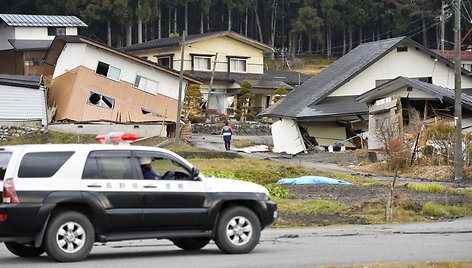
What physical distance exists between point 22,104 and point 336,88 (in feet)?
55.0

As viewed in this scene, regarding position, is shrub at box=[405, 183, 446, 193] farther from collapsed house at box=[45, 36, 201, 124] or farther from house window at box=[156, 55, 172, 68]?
house window at box=[156, 55, 172, 68]

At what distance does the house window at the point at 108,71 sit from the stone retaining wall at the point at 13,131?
633 cm

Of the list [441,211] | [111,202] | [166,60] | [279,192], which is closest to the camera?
[111,202]

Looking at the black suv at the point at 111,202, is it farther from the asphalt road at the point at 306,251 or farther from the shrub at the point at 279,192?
the shrub at the point at 279,192

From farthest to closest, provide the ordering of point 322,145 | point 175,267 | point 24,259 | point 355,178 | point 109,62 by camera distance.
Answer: point 109,62, point 322,145, point 355,178, point 24,259, point 175,267

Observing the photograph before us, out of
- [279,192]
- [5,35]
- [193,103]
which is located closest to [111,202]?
[279,192]

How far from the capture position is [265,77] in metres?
73.4

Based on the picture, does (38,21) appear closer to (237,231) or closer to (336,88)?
(336,88)

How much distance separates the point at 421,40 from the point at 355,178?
62306mm

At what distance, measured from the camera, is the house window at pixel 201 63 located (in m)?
70.1

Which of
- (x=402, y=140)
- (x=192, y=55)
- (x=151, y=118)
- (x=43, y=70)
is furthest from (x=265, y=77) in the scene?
(x=402, y=140)

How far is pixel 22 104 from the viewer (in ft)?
159

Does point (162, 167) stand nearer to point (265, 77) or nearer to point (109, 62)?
point (109, 62)

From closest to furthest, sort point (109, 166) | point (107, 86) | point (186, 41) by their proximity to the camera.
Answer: point (109, 166) → point (107, 86) → point (186, 41)
